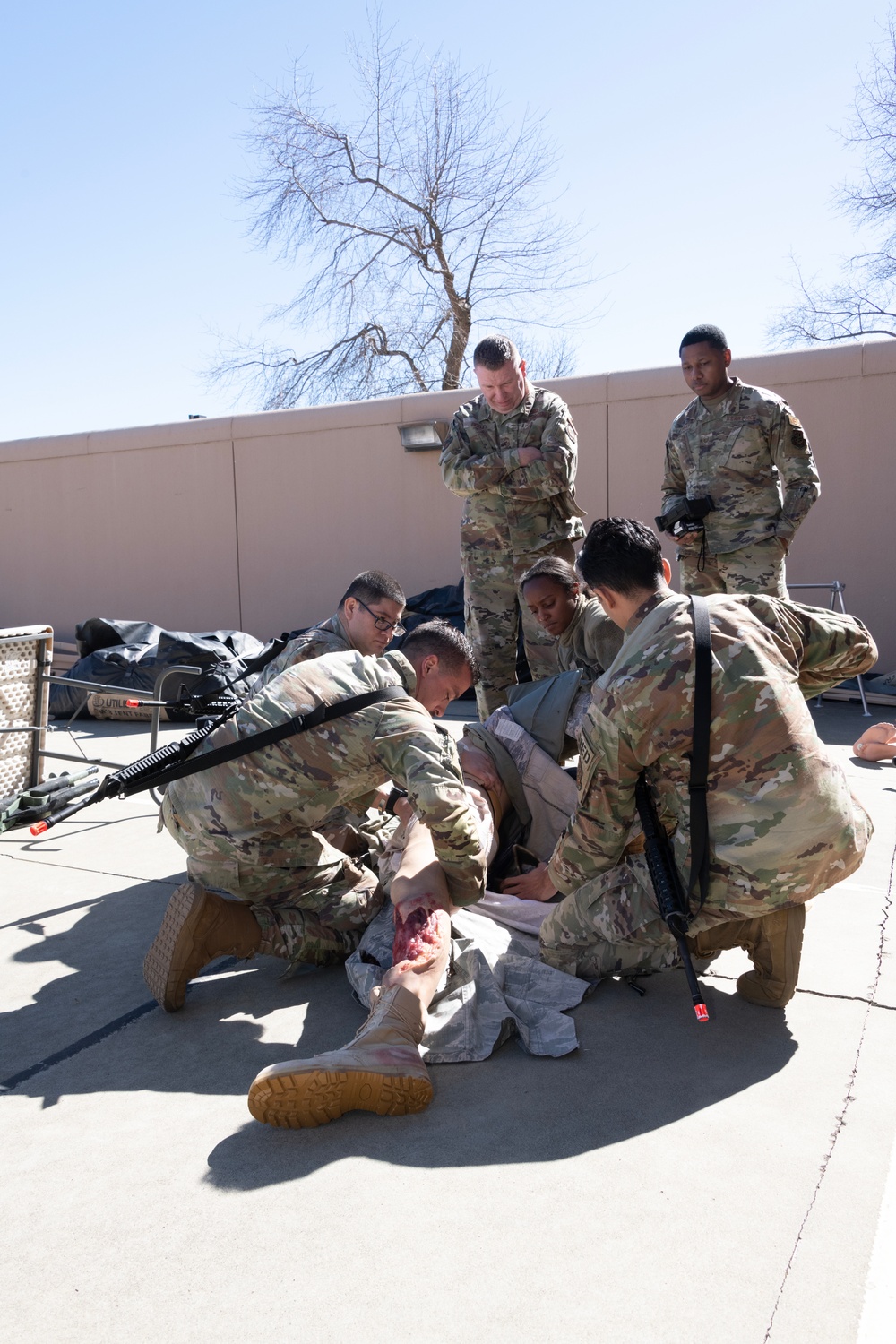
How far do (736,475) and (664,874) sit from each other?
297 centimetres

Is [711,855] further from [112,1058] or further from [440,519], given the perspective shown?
[440,519]

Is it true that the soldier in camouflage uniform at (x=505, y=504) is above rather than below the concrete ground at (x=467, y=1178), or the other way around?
above

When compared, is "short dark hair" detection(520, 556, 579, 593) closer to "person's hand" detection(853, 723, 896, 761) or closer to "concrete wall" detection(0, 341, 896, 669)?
"person's hand" detection(853, 723, 896, 761)

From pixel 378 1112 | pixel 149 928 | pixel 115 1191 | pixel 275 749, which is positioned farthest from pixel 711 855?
pixel 149 928

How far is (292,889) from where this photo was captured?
2889 mm

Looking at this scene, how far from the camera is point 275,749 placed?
2.65m

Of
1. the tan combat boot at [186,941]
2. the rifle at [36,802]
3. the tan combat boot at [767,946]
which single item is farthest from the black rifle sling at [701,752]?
the rifle at [36,802]

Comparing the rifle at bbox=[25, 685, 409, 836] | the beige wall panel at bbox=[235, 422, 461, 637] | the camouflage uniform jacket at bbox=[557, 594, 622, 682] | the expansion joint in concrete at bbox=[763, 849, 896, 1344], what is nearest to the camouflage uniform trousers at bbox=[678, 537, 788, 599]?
the camouflage uniform jacket at bbox=[557, 594, 622, 682]

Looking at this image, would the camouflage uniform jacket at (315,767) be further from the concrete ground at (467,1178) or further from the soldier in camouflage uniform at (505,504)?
the soldier in camouflage uniform at (505,504)

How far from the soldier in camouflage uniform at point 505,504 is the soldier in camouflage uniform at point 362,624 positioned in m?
1.35

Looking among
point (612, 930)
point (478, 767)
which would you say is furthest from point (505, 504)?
point (612, 930)

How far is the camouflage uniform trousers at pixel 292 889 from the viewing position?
9.07 feet

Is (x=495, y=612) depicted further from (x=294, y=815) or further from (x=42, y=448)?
(x=42, y=448)

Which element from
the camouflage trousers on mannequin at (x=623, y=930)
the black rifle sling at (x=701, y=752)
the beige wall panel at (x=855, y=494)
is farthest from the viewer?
the beige wall panel at (x=855, y=494)
